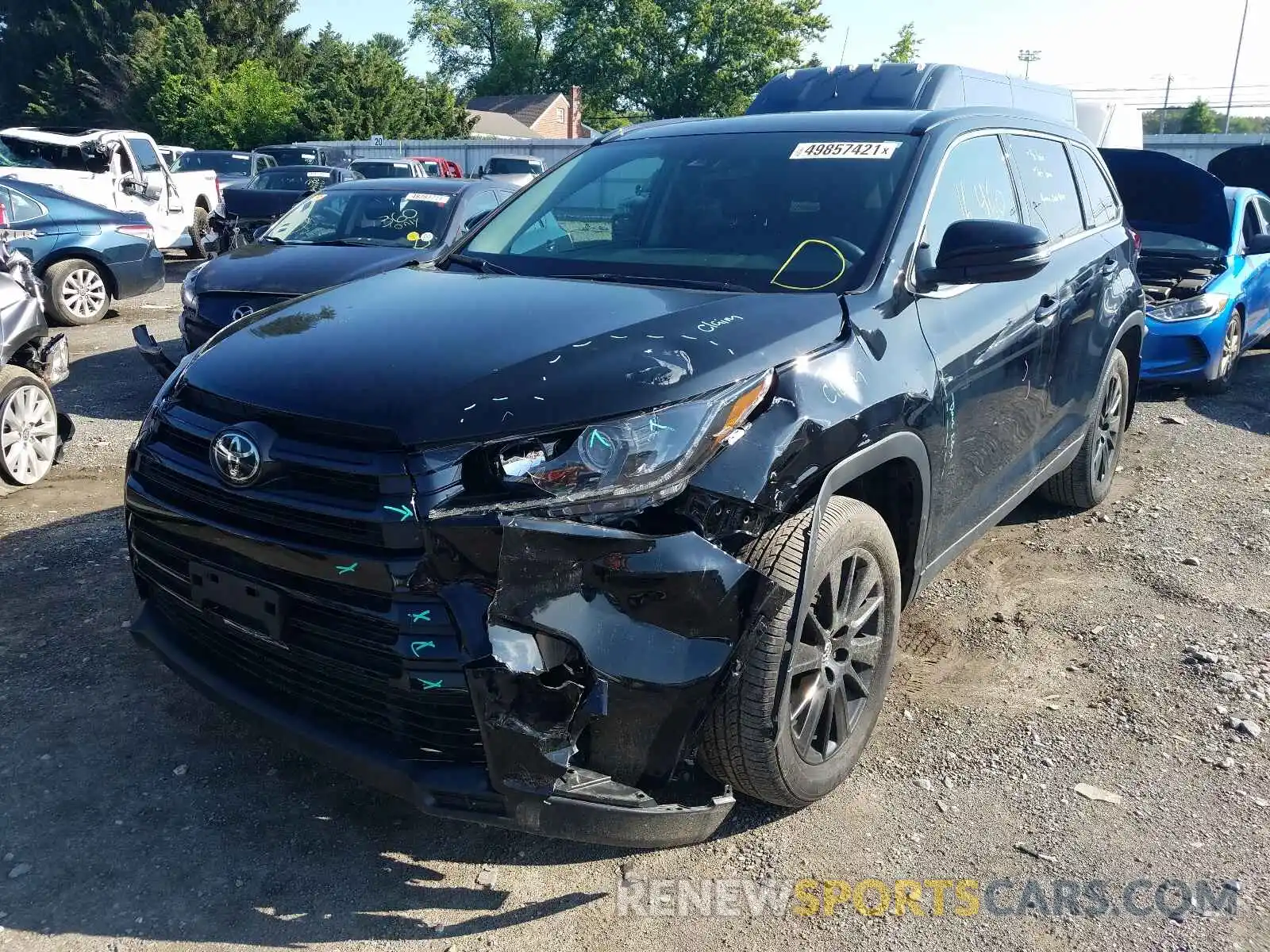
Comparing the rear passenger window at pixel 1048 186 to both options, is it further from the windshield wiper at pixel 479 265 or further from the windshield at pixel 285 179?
the windshield at pixel 285 179

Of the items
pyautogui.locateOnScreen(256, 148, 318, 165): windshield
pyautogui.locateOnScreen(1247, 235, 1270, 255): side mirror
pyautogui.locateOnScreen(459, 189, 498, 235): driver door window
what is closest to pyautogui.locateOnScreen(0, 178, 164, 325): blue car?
pyautogui.locateOnScreen(459, 189, 498, 235): driver door window

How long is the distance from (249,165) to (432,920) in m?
21.7

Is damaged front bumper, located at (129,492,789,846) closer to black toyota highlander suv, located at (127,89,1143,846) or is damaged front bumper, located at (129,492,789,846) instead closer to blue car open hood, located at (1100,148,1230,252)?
black toyota highlander suv, located at (127,89,1143,846)

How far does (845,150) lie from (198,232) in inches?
584

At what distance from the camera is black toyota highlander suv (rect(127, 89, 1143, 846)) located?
2.18m

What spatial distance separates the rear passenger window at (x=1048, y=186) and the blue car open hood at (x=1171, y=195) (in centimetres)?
420

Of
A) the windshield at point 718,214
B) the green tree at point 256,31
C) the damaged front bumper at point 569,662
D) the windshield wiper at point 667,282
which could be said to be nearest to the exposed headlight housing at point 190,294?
the windshield at point 718,214

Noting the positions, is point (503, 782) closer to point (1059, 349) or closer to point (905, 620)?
point (905, 620)

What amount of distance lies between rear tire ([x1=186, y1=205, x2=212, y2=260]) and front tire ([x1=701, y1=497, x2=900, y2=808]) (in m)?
14.3

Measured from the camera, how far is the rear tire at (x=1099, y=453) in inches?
196

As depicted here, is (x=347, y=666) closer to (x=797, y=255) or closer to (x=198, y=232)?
(x=797, y=255)

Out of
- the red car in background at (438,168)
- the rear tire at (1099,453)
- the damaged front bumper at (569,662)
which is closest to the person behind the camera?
the damaged front bumper at (569,662)

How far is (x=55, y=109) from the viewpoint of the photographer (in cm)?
5000

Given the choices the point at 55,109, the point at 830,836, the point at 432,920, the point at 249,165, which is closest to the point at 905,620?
the point at 830,836
